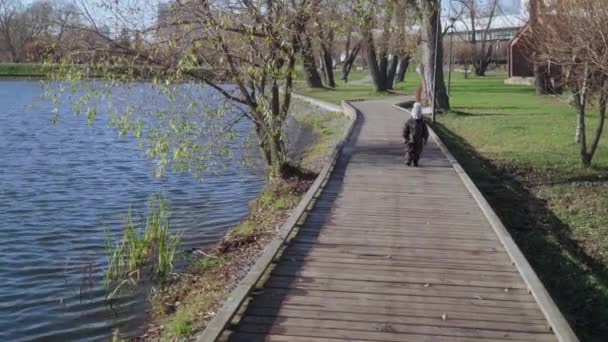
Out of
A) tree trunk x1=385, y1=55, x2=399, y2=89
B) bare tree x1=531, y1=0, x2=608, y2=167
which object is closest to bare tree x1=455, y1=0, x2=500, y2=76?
tree trunk x1=385, y1=55, x2=399, y2=89

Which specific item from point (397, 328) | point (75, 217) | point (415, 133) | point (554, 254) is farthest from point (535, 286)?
point (75, 217)

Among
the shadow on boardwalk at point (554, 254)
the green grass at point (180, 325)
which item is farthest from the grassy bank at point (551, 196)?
the green grass at point (180, 325)

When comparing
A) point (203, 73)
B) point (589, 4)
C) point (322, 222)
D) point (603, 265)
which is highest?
point (589, 4)

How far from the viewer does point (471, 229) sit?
9086 millimetres

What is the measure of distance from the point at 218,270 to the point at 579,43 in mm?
7403

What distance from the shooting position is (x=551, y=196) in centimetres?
1286

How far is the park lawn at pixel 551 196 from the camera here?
26.8ft

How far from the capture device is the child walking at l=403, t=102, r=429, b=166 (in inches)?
532

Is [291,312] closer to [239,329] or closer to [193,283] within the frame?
[239,329]

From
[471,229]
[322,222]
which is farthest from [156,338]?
[471,229]

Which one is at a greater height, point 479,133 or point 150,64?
point 150,64

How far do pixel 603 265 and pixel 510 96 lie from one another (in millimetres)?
32689

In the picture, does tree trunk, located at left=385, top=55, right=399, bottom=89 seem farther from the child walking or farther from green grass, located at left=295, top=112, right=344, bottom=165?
the child walking

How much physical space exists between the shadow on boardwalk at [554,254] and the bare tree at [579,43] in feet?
7.32
